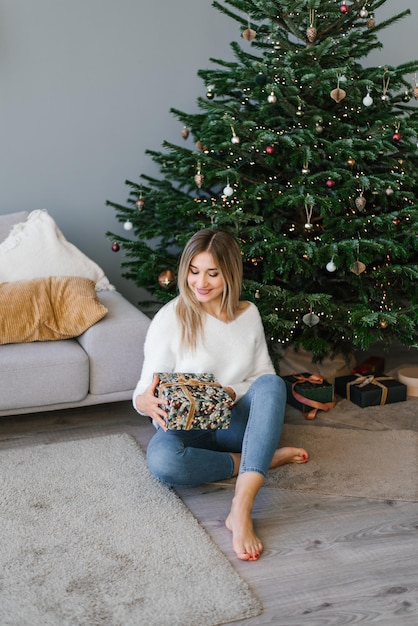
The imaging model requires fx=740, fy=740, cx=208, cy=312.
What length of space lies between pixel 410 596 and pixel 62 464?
1250mm

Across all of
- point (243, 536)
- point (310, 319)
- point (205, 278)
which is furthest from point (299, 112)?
point (243, 536)

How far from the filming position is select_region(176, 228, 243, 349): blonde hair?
2410 millimetres

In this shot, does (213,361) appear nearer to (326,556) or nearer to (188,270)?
(188,270)

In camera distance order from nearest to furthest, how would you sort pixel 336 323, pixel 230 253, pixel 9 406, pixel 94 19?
pixel 230 253, pixel 9 406, pixel 336 323, pixel 94 19

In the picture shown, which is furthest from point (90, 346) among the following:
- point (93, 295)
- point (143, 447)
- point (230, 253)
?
point (230, 253)

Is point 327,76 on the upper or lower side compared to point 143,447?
upper

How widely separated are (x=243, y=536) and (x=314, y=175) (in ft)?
5.02

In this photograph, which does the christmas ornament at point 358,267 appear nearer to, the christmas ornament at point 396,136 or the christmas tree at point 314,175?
the christmas tree at point 314,175

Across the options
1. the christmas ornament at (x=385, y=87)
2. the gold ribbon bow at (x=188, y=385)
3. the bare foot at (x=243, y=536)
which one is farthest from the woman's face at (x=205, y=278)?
the christmas ornament at (x=385, y=87)

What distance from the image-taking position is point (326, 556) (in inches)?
78.6

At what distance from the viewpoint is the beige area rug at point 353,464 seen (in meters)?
2.38

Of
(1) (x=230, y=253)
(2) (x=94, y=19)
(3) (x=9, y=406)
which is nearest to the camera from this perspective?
(1) (x=230, y=253)

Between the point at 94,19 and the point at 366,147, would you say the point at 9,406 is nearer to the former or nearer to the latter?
the point at 366,147

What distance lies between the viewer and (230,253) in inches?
95.3
